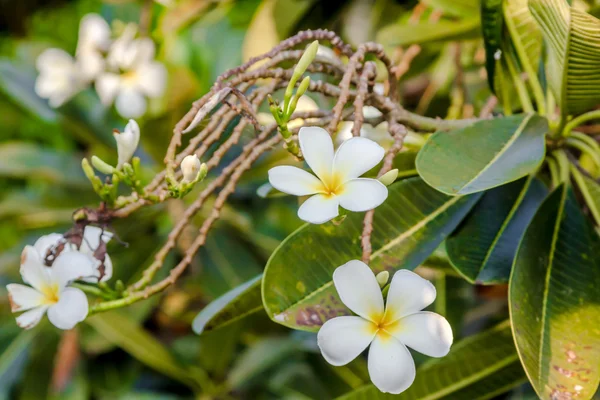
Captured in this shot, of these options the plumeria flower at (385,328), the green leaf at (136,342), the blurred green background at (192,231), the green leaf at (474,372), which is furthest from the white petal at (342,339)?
the green leaf at (136,342)

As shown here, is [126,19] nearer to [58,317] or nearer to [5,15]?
[5,15]

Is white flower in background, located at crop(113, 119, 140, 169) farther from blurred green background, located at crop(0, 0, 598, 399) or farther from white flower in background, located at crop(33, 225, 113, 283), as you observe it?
blurred green background, located at crop(0, 0, 598, 399)

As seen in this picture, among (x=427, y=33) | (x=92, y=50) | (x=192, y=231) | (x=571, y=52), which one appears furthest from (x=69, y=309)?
(x=92, y=50)

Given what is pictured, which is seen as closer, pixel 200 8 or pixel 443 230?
pixel 443 230

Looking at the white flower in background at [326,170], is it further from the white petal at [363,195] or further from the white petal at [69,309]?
the white petal at [69,309]

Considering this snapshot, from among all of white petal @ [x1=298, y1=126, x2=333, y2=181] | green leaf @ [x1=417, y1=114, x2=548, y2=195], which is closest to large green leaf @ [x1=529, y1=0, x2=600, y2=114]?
green leaf @ [x1=417, y1=114, x2=548, y2=195]

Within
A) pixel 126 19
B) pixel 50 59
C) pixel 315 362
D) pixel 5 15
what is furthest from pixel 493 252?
pixel 5 15
